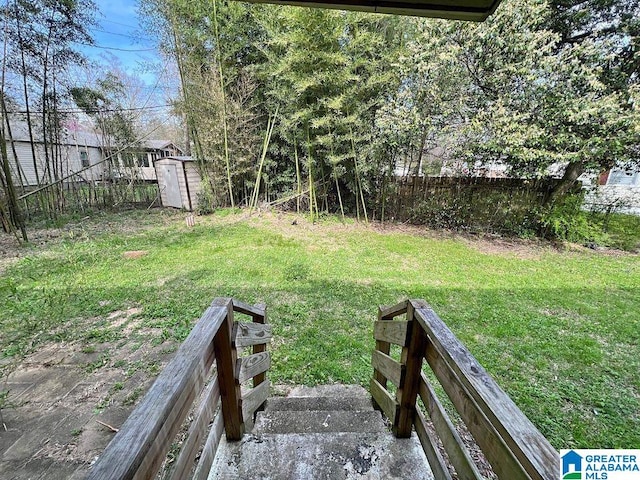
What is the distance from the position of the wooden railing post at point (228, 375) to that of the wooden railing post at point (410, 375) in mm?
685

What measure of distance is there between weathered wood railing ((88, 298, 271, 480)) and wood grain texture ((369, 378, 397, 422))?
2.08 feet

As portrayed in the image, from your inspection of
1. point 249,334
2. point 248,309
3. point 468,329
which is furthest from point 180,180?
point 468,329

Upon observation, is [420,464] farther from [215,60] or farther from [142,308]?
[215,60]

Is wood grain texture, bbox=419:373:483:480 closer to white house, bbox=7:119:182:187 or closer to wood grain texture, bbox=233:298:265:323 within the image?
wood grain texture, bbox=233:298:265:323

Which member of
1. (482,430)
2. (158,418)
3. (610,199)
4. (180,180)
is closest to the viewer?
(158,418)

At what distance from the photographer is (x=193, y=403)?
35.2 inches

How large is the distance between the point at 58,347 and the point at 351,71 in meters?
5.68

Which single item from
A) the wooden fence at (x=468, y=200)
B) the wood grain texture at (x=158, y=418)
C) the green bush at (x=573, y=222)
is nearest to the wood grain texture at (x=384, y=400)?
the wood grain texture at (x=158, y=418)

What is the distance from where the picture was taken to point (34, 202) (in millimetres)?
5746

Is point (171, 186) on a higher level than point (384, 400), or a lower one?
higher

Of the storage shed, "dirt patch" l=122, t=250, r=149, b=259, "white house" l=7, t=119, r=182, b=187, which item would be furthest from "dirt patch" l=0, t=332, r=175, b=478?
the storage shed

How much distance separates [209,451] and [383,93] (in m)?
6.00

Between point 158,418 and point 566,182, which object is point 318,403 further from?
point 566,182

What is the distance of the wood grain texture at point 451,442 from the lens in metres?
0.79
